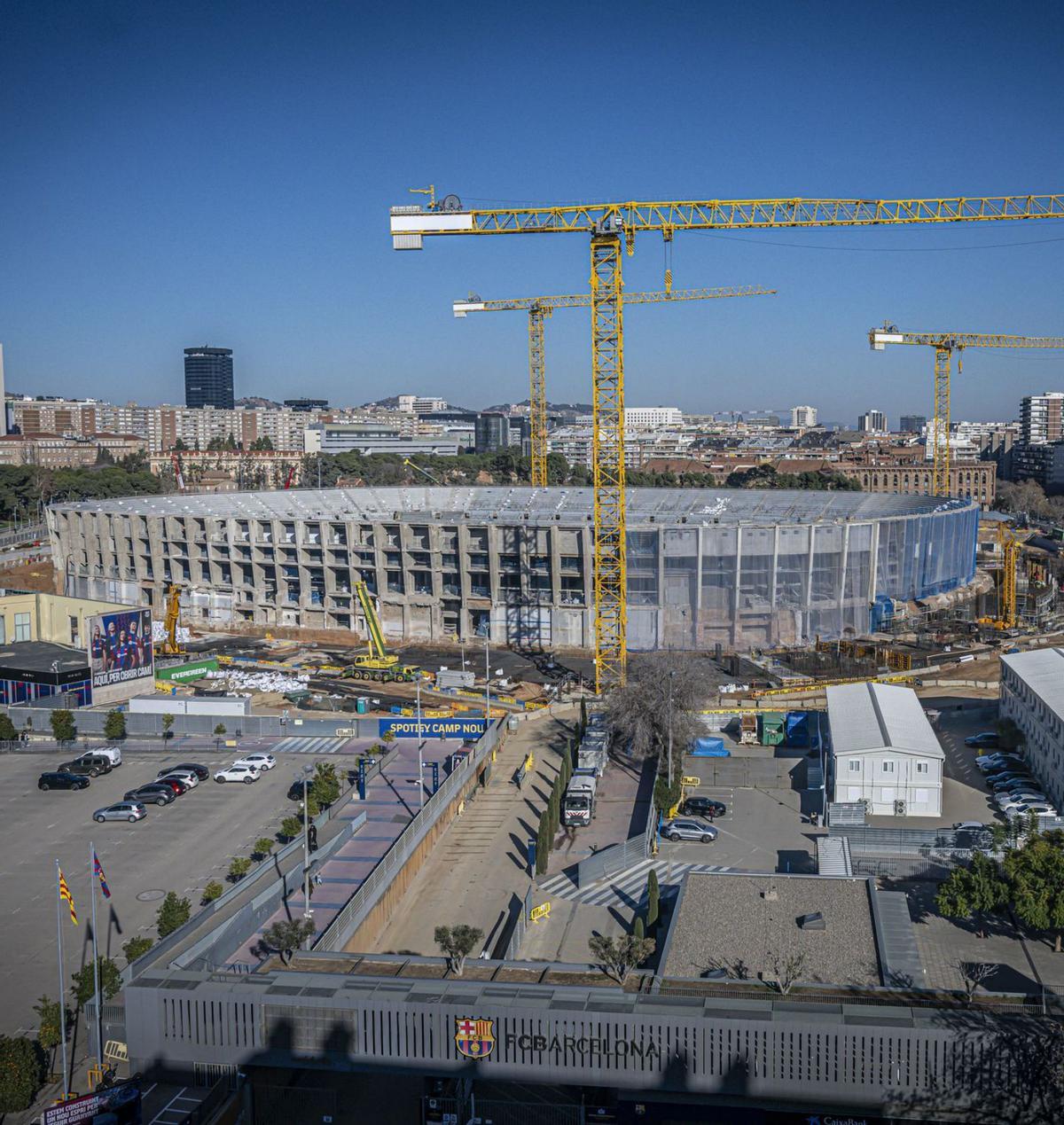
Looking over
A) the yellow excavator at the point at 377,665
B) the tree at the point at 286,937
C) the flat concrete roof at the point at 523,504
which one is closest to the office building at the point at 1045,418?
the flat concrete roof at the point at 523,504

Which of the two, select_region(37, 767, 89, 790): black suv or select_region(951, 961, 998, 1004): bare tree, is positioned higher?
select_region(951, 961, 998, 1004): bare tree

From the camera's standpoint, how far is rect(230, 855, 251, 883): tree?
18.9 metres

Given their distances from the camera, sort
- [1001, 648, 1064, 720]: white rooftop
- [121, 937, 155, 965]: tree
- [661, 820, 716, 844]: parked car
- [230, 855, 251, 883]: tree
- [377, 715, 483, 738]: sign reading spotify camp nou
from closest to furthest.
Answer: [121, 937, 155, 965]: tree, [230, 855, 251, 883]: tree, [661, 820, 716, 844]: parked car, [1001, 648, 1064, 720]: white rooftop, [377, 715, 483, 738]: sign reading spotify camp nou

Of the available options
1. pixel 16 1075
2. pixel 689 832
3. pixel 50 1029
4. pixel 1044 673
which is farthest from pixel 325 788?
pixel 1044 673

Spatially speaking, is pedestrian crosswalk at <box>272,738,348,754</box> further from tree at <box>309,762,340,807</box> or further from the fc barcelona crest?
the fc barcelona crest

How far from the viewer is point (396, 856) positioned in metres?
18.2

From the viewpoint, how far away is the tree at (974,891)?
1561 cm

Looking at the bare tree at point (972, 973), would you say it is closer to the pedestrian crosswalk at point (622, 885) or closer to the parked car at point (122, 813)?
the pedestrian crosswalk at point (622, 885)

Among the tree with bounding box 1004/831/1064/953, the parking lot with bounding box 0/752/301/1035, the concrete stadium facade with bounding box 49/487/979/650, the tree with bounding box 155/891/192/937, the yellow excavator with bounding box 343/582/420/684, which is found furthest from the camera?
the concrete stadium facade with bounding box 49/487/979/650

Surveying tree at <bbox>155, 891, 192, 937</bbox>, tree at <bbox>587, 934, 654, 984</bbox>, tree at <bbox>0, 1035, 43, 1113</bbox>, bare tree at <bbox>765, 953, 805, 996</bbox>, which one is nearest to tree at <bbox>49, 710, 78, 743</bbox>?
tree at <bbox>155, 891, 192, 937</bbox>

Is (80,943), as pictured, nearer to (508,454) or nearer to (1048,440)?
(508,454)

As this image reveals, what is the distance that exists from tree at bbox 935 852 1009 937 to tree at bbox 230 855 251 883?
37.1 ft

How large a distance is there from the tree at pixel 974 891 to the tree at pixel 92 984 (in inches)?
449

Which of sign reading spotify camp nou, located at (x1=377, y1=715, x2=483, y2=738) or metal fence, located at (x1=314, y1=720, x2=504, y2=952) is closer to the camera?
metal fence, located at (x1=314, y1=720, x2=504, y2=952)
